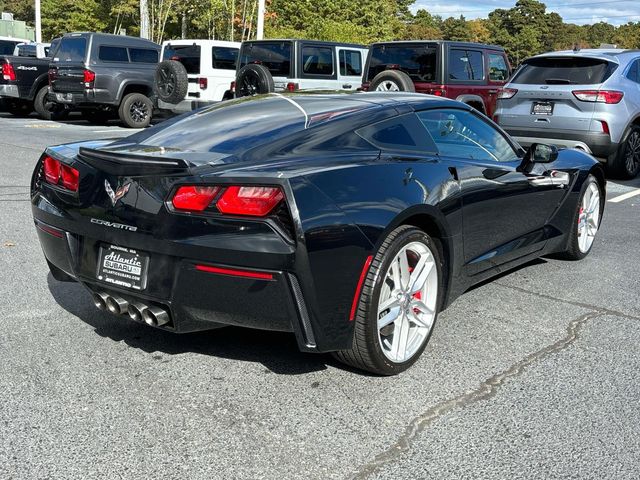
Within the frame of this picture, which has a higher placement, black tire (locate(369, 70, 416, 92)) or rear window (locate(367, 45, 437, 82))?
rear window (locate(367, 45, 437, 82))

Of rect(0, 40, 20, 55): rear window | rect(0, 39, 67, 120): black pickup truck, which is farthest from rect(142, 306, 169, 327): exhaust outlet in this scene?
rect(0, 40, 20, 55): rear window

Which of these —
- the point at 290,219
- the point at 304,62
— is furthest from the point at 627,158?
the point at 290,219

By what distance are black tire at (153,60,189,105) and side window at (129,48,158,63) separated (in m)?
2.25

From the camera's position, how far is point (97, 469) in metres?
2.67

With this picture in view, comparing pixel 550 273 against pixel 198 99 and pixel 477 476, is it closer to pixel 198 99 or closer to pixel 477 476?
pixel 477 476

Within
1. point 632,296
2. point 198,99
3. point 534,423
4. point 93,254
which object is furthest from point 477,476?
point 198,99

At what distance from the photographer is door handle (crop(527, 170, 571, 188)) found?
498cm

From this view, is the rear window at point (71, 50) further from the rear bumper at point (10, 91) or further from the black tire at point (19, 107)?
the black tire at point (19, 107)

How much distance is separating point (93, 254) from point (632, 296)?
363cm

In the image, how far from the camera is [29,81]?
59.3 ft

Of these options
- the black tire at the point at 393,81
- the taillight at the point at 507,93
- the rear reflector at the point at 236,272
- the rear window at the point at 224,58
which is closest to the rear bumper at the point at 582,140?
the taillight at the point at 507,93

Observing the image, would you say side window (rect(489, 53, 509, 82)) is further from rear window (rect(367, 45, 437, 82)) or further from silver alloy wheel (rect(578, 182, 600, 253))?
silver alloy wheel (rect(578, 182, 600, 253))

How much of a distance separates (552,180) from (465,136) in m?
1.00

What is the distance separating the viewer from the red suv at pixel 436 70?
1201 cm
